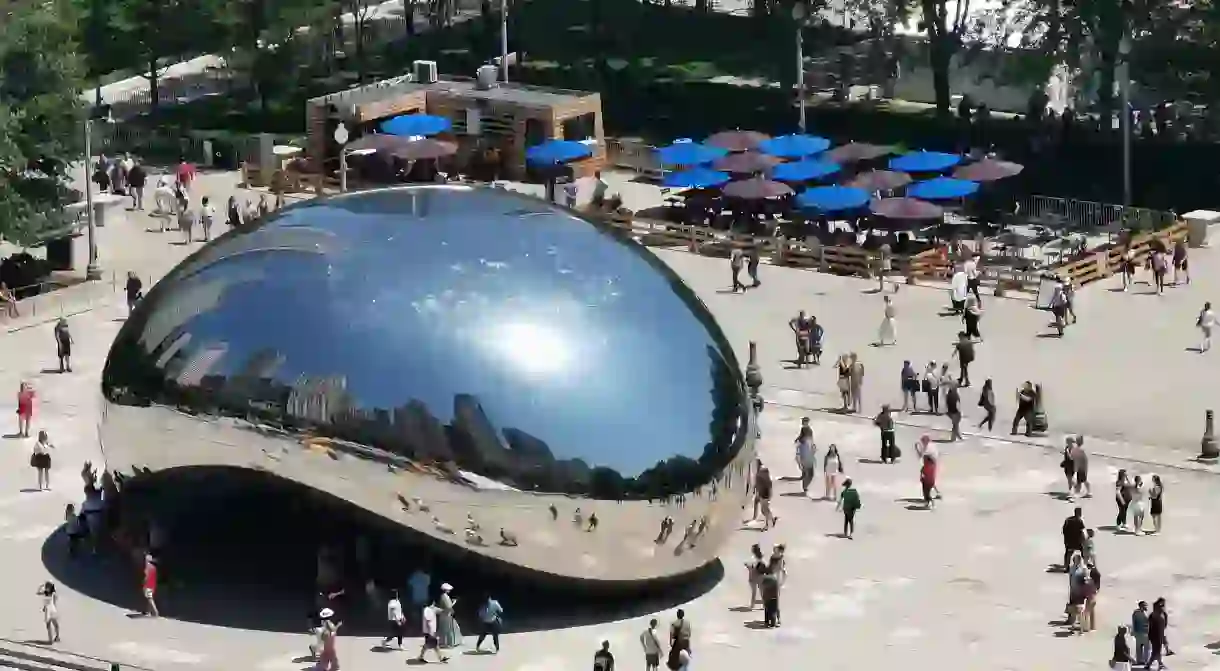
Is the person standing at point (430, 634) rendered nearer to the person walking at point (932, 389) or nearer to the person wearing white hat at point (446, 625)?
the person wearing white hat at point (446, 625)

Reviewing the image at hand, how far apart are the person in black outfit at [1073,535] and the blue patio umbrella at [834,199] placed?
78.9 feet

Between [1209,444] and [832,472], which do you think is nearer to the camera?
[832,472]

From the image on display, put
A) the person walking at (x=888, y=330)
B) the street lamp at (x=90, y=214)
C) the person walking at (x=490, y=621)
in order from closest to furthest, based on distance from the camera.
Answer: the person walking at (x=490, y=621), the person walking at (x=888, y=330), the street lamp at (x=90, y=214)

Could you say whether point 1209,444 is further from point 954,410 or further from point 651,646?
point 651,646

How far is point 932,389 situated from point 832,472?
238 inches

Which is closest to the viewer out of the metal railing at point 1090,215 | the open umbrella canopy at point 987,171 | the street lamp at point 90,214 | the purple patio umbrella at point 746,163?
the street lamp at point 90,214

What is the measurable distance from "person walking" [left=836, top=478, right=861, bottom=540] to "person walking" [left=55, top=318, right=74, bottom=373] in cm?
1772

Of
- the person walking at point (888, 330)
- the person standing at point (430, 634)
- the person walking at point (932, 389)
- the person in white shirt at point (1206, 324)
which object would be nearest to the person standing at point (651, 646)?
the person standing at point (430, 634)

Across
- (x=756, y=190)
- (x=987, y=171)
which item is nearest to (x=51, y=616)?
(x=756, y=190)

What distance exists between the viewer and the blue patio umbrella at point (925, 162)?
71.1 metres

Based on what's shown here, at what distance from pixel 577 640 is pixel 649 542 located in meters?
1.72

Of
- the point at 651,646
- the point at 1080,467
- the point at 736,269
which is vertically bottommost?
the point at 651,646

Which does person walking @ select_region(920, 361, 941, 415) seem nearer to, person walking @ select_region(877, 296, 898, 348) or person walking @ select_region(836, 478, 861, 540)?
person walking @ select_region(877, 296, 898, 348)

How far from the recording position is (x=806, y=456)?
5000 centimetres
